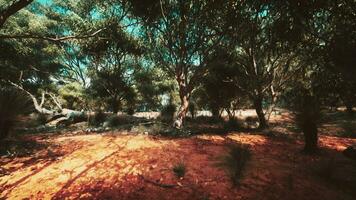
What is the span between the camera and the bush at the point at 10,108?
30.0 feet

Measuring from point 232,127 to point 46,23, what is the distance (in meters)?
18.9

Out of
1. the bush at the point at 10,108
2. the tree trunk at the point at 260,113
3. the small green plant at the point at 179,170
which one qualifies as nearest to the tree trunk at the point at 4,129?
the bush at the point at 10,108

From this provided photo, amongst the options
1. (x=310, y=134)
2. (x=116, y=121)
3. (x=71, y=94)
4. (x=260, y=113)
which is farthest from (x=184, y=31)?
(x=71, y=94)

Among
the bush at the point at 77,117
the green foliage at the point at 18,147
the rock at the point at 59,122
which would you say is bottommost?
the green foliage at the point at 18,147

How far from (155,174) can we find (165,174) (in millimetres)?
245

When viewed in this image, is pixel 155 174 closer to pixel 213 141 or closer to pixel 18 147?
pixel 213 141

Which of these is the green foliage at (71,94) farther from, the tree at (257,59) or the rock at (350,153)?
the rock at (350,153)

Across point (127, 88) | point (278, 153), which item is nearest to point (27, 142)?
point (278, 153)

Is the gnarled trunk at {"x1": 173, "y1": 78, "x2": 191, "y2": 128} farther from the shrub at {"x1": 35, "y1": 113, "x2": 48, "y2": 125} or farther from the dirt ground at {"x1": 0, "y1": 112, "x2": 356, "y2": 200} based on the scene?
the shrub at {"x1": 35, "y1": 113, "x2": 48, "y2": 125}

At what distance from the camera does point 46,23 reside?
24.8m

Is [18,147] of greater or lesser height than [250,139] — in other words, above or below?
below

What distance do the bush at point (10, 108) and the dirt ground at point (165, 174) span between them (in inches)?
55.9

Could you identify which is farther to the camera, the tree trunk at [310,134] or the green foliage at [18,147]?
the green foliage at [18,147]

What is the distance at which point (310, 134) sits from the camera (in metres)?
8.84
